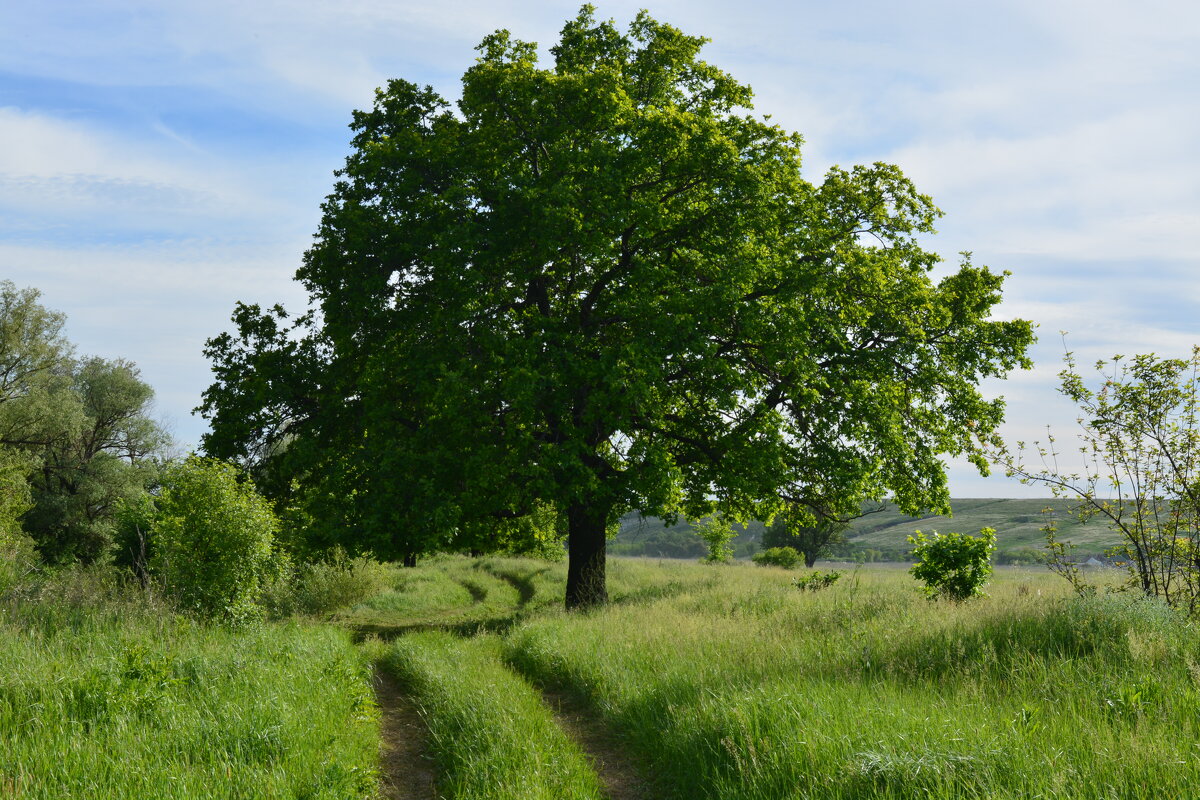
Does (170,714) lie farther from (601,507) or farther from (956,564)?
(956,564)

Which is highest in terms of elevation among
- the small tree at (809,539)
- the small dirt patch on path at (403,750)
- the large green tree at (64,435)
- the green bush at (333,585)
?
the large green tree at (64,435)

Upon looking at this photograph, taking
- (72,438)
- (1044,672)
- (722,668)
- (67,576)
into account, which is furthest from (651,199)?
(72,438)

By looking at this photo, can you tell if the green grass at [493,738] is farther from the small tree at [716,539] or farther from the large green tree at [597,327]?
the small tree at [716,539]

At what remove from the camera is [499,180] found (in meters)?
18.9

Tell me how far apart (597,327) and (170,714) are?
14.2m

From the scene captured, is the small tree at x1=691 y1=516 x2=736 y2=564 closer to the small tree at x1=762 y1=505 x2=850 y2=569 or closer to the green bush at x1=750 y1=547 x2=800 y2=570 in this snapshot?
the green bush at x1=750 y1=547 x2=800 y2=570

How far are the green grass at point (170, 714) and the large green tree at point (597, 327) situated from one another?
6.91 m

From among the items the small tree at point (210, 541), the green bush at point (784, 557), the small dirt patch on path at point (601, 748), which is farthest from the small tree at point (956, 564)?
the green bush at point (784, 557)

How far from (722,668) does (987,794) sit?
4724mm

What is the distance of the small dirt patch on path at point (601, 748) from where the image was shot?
24.7 feet

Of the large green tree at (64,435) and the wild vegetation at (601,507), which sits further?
the large green tree at (64,435)

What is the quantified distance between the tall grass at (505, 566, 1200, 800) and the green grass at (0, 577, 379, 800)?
325cm

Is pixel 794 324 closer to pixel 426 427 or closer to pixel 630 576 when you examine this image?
pixel 426 427

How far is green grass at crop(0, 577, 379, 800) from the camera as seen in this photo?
244 inches
